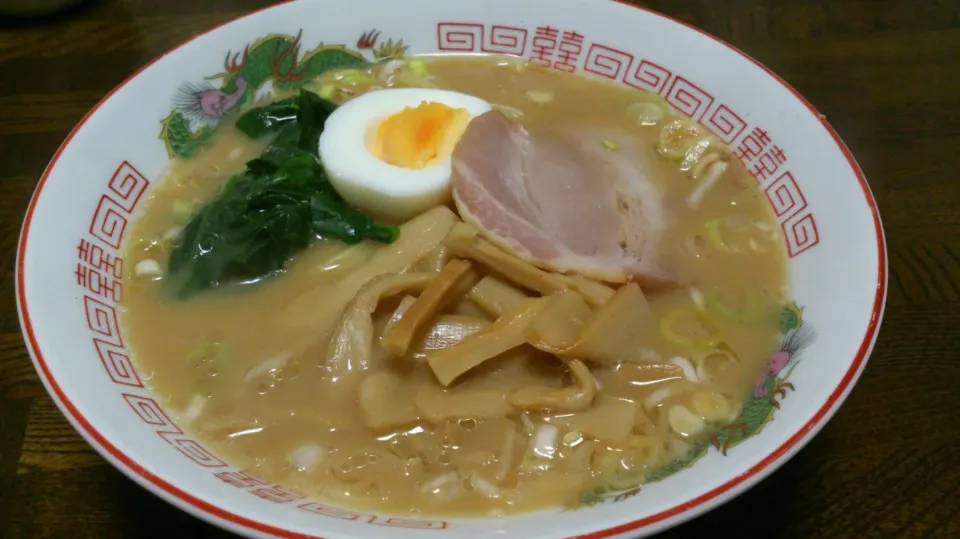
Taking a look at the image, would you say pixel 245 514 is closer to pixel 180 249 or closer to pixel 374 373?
pixel 374 373

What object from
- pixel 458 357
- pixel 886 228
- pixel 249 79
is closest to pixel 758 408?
pixel 458 357

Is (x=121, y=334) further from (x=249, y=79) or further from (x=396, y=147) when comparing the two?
(x=249, y=79)

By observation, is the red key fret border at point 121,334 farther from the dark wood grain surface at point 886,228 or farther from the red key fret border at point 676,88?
the red key fret border at point 676,88

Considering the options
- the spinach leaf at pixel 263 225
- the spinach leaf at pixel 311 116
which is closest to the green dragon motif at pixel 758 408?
the spinach leaf at pixel 263 225

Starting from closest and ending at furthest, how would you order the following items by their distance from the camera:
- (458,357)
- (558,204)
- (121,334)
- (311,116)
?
(458,357)
(121,334)
(558,204)
(311,116)

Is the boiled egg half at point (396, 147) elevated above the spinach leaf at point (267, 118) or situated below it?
above

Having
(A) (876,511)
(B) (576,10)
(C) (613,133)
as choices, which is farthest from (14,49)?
(A) (876,511)
